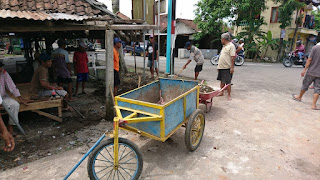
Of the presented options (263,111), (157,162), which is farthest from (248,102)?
(157,162)

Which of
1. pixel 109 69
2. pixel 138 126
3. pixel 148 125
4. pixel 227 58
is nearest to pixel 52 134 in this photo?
pixel 109 69

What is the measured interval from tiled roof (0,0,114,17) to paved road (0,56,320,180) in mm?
3085

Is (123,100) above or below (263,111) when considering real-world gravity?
above

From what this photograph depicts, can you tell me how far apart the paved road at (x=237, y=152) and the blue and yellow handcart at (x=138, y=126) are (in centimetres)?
30

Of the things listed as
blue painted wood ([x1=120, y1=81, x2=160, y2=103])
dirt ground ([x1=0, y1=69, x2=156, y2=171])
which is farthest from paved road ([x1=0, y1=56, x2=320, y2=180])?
blue painted wood ([x1=120, y1=81, x2=160, y2=103])

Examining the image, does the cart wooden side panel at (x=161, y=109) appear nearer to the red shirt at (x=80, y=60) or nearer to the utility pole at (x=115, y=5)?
the red shirt at (x=80, y=60)

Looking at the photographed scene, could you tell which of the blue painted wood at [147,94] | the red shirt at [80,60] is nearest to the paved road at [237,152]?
the blue painted wood at [147,94]

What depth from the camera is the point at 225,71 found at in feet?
19.8

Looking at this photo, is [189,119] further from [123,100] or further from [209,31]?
[209,31]

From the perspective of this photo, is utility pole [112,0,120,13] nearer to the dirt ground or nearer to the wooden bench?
the dirt ground

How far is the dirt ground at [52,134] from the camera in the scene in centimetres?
347

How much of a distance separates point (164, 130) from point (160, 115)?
24cm

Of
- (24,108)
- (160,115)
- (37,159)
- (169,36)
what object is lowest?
(37,159)

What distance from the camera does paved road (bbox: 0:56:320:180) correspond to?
2.99 meters
